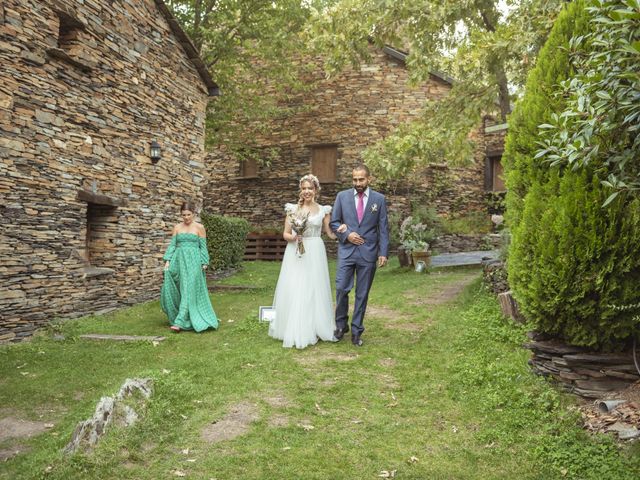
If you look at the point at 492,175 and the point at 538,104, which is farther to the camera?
the point at 492,175

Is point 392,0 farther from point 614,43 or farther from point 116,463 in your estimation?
point 116,463

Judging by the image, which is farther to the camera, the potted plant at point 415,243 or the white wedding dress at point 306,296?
the potted plant at point 415,243

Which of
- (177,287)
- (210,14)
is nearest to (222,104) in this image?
(210,14)

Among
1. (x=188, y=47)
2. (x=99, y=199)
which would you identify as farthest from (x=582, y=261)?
(x=188, y=47)

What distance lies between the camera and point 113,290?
1002 centimetres

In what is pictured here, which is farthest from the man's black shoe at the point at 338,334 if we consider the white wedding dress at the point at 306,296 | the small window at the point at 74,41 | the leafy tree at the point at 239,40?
the leafy tree at the point at 239,40

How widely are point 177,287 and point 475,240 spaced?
1217 cm

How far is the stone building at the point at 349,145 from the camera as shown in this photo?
1845cm

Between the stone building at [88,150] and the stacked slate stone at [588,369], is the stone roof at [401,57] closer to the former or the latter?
the stone building at [88,150]

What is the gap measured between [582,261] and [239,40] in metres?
14.0

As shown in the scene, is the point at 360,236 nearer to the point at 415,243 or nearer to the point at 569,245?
the point at 569,245

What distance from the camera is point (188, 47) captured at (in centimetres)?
1201

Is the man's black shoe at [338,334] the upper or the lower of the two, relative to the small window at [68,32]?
lower

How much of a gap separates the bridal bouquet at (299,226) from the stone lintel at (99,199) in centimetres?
400
